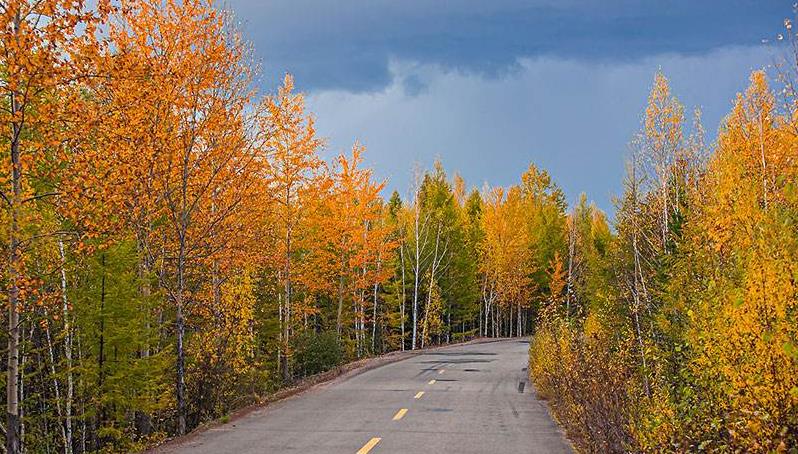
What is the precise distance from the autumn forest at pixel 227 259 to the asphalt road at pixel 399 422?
0.94m

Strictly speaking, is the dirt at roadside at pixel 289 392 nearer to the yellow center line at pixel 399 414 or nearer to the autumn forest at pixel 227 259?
the autumn forest at pixel 227 259

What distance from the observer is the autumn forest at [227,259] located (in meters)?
6.27

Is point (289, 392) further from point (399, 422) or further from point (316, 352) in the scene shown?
point (316, 352)

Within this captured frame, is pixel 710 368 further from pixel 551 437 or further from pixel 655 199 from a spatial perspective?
pixel 655 199

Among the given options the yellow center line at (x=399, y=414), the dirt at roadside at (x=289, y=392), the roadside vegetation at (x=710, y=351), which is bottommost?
the dirt at roadside at (x=289, y=392)

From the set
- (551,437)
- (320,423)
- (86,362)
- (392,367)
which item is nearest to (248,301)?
(86,362)

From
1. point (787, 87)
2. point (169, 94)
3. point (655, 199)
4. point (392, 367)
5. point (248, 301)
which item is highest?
point (787, 87)

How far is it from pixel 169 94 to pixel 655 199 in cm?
1434

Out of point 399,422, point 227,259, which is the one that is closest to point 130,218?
point 227,259

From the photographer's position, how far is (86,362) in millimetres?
15086

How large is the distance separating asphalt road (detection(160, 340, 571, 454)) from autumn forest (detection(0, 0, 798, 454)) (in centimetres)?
94

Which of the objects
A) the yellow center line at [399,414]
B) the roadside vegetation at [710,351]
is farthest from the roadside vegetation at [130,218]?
the roadside vegetation at [710,351]

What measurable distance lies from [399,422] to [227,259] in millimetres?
7157

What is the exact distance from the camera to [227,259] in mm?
17281
